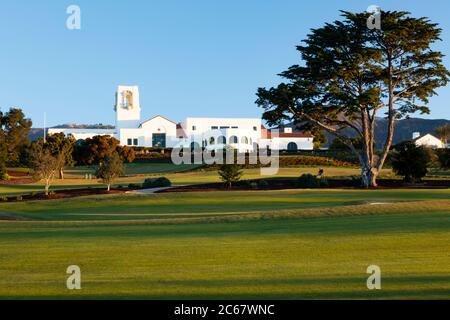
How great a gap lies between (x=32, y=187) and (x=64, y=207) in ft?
69.7

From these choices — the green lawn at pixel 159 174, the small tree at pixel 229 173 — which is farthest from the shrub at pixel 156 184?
the small tree at pixel 229 173

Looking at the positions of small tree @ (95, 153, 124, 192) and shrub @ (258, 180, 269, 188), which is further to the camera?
shrub @ (258, 180, 269, 188)

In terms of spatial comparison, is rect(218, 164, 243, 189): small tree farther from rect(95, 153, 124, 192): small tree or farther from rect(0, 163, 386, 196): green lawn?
rect(95, 153, 124, 192): small tree

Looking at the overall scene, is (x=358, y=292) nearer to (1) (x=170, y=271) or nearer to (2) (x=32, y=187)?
(1) (x=170, y=271)

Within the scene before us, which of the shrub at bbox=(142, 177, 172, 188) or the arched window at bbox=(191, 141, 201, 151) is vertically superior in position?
the arched window at bbox=(191, 141, 201, 151)

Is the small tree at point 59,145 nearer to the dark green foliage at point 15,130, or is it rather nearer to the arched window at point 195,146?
the dark green foliage at point 15,130

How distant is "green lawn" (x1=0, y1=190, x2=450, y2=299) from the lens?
9.66 meters

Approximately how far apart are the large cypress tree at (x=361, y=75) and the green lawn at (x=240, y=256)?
19.9 meters

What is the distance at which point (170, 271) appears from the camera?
11.5 metres

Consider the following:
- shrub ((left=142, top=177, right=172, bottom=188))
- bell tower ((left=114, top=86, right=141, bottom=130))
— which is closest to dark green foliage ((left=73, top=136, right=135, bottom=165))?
shrub ((left=142, top=177, right=172, bottom=188))

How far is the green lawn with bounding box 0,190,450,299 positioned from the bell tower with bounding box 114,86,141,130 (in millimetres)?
Answer: 73520

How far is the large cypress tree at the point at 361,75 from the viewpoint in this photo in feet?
145

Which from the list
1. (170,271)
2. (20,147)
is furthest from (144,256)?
(20,147)

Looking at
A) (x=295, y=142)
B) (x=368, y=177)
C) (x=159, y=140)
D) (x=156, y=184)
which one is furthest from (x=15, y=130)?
(x=368, y=177)
